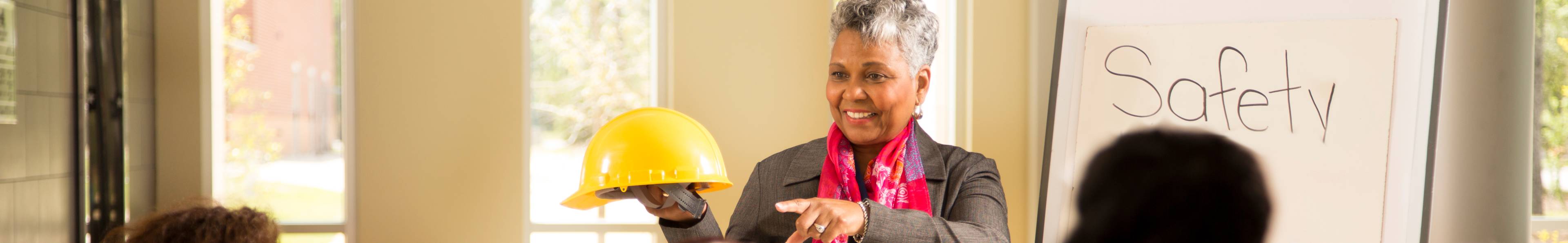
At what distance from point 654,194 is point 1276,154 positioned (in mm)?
1094

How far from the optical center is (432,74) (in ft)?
7.56

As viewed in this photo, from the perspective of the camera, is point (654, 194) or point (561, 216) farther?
point (561, 216)

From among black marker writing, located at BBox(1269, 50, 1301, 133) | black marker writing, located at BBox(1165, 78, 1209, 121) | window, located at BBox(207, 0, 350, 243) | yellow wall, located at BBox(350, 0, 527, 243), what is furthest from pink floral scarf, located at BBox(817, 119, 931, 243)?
window, located at BBox(207, 0, 350, 243)

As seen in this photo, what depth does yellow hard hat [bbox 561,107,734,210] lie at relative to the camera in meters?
0.87

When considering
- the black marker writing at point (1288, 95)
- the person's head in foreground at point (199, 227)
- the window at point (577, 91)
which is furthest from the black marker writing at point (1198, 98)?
the window at point (577, 91)

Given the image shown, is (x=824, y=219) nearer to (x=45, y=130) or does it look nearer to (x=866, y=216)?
(x=866, y=216)

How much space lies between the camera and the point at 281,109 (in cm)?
257

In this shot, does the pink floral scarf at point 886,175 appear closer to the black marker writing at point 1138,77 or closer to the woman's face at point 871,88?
the woman's face at point 871,88

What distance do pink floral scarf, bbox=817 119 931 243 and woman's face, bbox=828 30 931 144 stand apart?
1.3 inches

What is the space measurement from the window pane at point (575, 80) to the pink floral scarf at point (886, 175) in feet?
4.30

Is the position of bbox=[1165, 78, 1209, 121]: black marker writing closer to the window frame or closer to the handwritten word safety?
the handwritten word safety

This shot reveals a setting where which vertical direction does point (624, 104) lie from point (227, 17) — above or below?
below

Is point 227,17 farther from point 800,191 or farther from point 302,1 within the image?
point 800,191

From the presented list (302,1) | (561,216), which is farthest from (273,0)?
(561,216)
